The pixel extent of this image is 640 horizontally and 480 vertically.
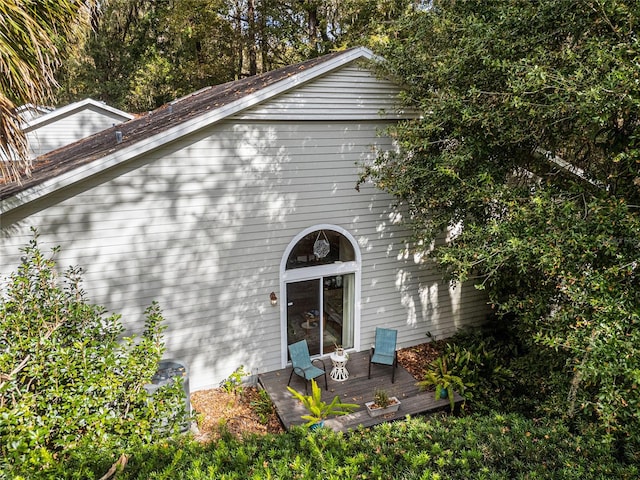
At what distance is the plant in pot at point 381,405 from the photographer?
6.82 meters

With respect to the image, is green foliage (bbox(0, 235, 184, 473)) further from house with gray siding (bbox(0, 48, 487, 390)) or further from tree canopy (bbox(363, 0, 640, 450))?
tree canopy (bbox(363, 0, 640, 450))

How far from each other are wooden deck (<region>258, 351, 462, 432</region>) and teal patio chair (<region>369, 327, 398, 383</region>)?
29 centimetres

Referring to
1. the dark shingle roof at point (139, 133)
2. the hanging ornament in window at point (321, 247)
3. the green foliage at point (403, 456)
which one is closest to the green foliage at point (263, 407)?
the hanging ornament in window at point (321, 247)

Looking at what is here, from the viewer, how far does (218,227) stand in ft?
24.0

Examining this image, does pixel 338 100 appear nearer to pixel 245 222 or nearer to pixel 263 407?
pixel 245 222

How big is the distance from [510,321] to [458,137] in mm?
5025

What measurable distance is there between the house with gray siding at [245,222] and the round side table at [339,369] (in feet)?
2.69

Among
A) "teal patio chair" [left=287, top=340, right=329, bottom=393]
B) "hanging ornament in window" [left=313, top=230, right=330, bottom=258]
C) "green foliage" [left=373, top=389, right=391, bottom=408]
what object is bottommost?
"green foliage" [left=373, top=389, right=391, bottom=408]

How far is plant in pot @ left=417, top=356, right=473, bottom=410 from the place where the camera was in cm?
735

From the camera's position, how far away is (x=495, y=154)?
707 cm

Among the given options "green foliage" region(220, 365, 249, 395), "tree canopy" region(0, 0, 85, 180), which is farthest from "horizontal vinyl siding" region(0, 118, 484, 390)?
"tree canopy" region(0, 0, 85, 180)

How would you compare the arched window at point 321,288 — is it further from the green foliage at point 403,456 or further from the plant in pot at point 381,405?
the green foliage at point 403,456

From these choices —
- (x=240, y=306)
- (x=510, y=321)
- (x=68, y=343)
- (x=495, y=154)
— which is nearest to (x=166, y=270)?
(x=240, y=306)

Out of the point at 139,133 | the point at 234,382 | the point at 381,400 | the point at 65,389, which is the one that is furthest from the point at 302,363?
the point at 139,133
